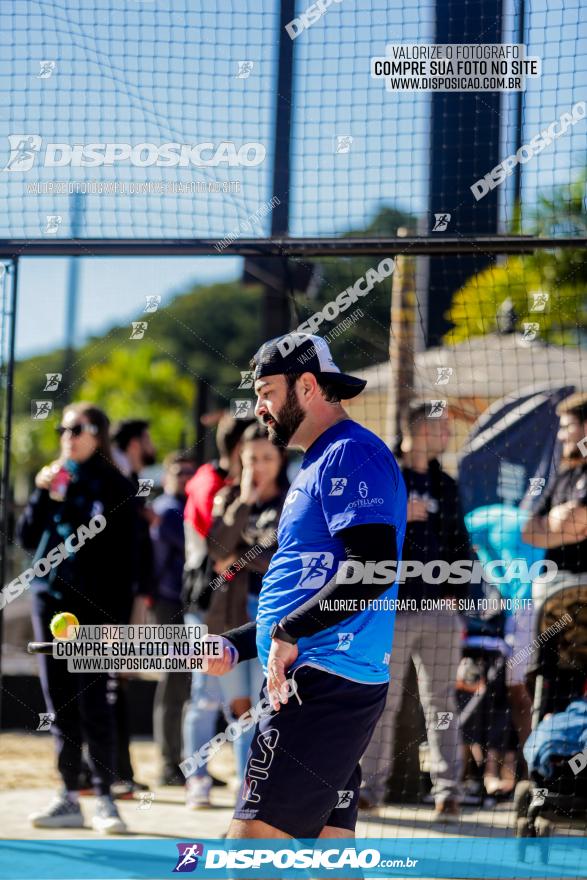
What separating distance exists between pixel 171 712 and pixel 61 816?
1374 millimetres

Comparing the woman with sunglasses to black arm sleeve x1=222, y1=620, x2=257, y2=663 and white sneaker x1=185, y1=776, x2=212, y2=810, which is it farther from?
Result: black arm sleeve x1=222, y1=620, x2=257, y2=663

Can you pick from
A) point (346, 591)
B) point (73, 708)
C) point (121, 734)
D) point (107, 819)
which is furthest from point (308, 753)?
point (121, 734)

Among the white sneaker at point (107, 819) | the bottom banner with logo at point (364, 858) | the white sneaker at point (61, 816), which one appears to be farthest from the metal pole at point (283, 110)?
the white sneaker at point (61, 816)

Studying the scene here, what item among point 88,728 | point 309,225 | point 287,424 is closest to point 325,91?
point 309,225

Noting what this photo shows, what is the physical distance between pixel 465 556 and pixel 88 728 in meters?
2.01

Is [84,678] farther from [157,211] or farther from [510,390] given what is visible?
[510,390]

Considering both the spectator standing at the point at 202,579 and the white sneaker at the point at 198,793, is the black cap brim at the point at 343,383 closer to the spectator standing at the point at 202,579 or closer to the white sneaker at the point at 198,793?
the spectator standing at the point at 202,579

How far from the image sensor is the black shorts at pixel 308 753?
10.7ft

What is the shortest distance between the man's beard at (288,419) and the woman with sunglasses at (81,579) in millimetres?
2303

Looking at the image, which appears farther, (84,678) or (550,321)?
(550,321)

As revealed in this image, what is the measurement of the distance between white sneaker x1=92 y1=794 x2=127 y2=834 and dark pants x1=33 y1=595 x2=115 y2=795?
0.11 m

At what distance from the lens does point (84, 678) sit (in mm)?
5574

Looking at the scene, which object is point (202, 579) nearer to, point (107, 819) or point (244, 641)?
point (107, 819)

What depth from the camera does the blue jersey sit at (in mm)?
3357
